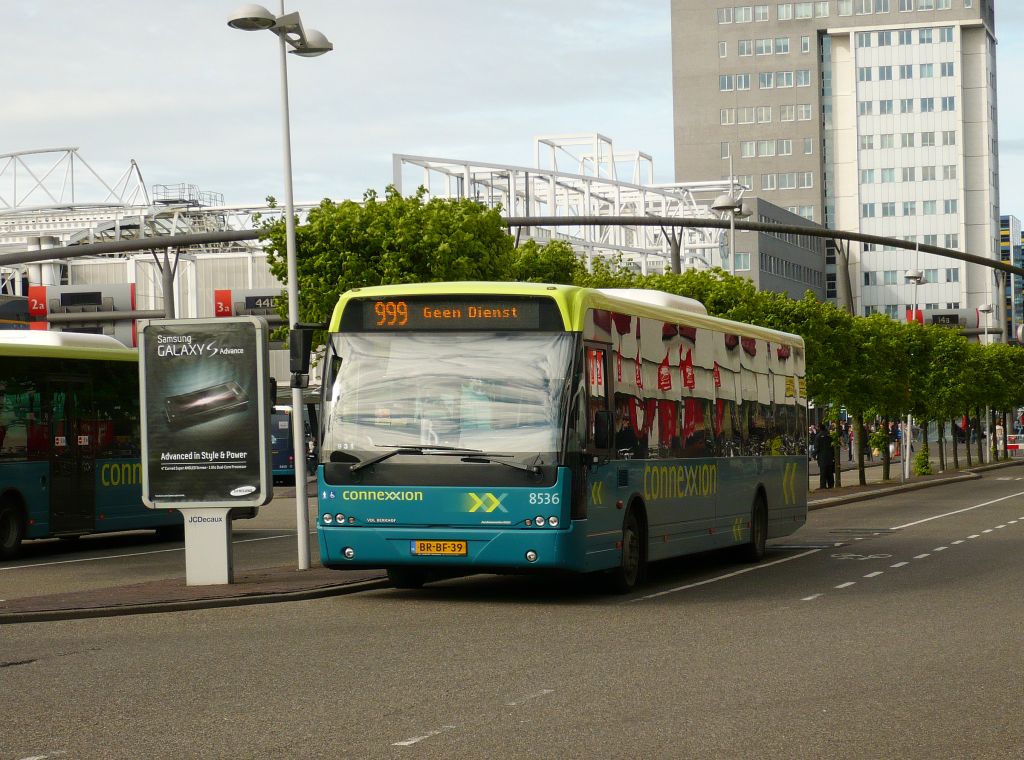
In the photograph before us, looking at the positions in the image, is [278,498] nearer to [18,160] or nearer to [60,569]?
[60,569]

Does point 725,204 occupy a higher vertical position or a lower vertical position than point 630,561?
higher

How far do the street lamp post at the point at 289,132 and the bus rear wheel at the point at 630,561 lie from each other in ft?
12.8

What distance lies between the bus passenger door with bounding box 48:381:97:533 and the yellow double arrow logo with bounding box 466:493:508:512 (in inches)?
421

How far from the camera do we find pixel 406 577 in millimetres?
17359

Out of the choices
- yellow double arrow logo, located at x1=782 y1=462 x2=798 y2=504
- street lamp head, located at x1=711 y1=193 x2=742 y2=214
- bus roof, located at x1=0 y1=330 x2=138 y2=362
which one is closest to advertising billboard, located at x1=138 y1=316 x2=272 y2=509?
bus roof, located at x1=0 y1=330 x2=138 y2=362

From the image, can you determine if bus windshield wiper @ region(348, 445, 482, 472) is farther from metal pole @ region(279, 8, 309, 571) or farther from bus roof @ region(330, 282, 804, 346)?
metal pole @ region(279, 8, 309, 571)

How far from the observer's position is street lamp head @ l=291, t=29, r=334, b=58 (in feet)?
65.3

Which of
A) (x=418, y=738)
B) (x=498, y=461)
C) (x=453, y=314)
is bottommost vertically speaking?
(x=418, y=738)

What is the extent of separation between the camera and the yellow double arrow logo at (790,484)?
23609mm

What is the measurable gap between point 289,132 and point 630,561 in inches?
268

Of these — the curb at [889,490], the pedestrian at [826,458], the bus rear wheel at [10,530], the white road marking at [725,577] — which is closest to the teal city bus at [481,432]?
Answer: the white road marking at [725,577]

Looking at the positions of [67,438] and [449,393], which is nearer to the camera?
[449,393]

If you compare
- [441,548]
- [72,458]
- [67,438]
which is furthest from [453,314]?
[72,458]

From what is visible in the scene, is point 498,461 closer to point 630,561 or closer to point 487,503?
point 487,503
